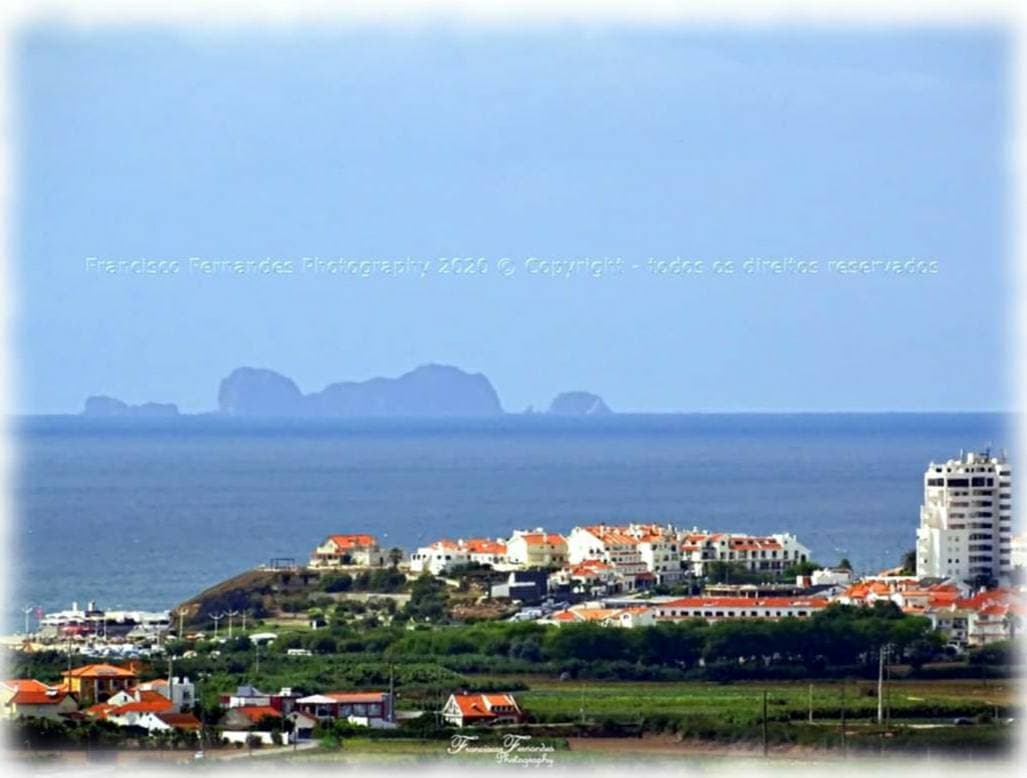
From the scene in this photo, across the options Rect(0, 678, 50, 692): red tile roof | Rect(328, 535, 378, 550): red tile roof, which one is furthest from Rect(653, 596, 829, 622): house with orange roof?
Rect(0, 678, 50, 692): red tile roof

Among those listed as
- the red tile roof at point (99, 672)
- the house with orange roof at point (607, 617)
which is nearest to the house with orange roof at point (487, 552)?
the house with orange roof at point (607, 617)

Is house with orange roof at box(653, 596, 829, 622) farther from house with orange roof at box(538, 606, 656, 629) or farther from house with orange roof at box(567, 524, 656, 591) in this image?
house with orange roof at box(567, 524, 656, 591)

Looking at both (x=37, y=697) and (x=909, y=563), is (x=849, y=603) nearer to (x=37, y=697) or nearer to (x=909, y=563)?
(x=909, y=563)

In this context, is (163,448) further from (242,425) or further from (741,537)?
(741,537)

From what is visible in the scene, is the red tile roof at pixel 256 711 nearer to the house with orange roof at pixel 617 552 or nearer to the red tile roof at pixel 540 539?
the house with orange roof at pixel 617 552

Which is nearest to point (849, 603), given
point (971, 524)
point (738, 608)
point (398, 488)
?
point (738, 608)
